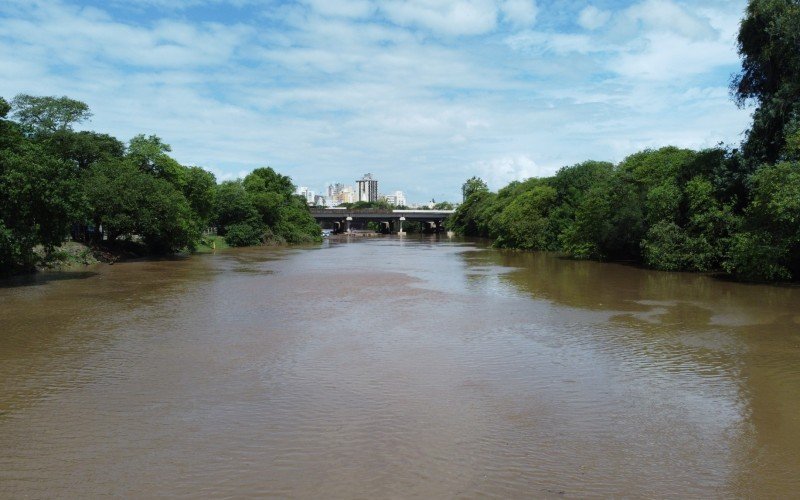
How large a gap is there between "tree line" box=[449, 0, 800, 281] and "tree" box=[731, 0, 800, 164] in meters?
0.05

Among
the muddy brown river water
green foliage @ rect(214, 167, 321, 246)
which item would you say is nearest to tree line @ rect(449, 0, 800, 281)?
the muddy brown river water

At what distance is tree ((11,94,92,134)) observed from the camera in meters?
45.7

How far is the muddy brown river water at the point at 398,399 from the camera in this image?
7559 millimetres

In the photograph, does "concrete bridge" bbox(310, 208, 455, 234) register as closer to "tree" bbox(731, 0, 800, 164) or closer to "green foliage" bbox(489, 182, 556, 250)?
"green foliage" bbox(489, 182, 556, 250)

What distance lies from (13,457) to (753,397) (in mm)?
12321

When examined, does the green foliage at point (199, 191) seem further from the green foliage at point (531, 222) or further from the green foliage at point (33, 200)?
the green foliage at point (531, 222)

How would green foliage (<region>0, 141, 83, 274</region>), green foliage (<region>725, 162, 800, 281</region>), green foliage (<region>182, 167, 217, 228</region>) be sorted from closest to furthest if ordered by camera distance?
1. green foliage (<region>725, 162, 800, 281</region>)
2. green foliage (<region>0, 141, 83, 274</region>)
3. green foliage (<region>182, 167, 217, 228</region>)

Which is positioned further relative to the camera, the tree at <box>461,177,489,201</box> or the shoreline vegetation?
the tree at <box>461,177,489,201</box>

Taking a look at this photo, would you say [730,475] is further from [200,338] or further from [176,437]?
[200,338]

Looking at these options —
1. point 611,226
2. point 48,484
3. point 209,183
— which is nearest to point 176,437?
point 48,484

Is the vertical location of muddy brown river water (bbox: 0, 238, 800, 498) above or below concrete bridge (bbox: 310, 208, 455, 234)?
below

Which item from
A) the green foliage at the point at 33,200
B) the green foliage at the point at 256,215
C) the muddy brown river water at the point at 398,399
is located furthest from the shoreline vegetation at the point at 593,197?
the muddy brown river water at the point at 398,399

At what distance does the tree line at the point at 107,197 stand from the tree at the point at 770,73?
110ft

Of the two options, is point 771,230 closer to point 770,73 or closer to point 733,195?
point 733,195
